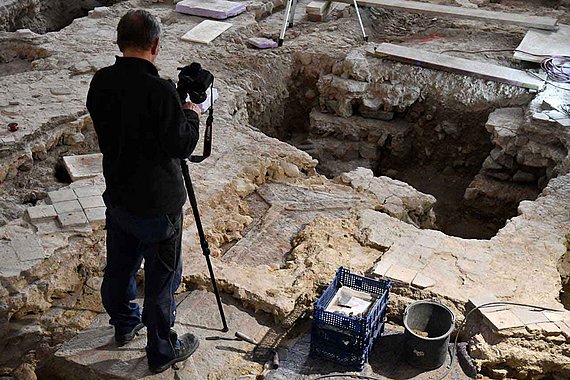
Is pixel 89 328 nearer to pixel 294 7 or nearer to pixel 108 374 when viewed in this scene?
pixel 108 374

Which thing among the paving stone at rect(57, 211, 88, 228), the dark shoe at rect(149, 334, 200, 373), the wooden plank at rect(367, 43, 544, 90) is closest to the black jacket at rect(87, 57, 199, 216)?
the dark shoe at rect(149, 334, 200, 373)

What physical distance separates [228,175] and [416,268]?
1950 mm

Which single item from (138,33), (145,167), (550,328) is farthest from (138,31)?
(550,328)

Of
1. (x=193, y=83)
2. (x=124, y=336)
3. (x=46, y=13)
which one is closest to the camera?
(x=193, y=83)

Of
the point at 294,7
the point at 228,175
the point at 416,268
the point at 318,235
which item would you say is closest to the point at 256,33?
the point at 294,7

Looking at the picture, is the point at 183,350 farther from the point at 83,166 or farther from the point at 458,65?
the point at 458,65

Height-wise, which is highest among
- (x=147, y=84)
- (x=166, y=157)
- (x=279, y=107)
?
(x=147, y=84)

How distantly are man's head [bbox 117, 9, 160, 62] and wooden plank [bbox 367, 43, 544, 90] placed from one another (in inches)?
196

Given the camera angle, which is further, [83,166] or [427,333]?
[83,166]

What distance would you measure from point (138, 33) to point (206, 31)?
18.3 feet

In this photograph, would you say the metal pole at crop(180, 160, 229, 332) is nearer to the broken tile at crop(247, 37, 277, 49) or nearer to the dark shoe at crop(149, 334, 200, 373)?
the dark shoe at crop(149, 334, 200, 373)

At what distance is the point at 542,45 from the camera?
8266mm

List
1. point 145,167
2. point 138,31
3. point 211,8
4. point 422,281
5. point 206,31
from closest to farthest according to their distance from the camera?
point 138,31, point 145,167, point 422,281, point 206,31, point 211,8

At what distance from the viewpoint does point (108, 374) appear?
4039 mm
